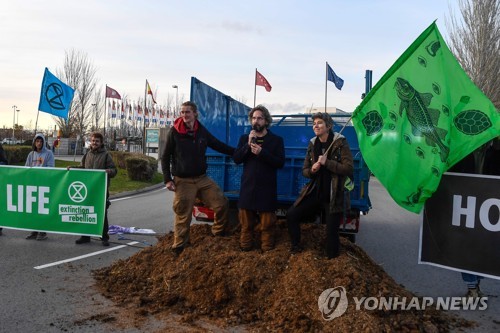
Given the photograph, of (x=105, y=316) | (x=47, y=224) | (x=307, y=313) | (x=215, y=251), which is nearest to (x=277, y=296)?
(x=307, y=313)

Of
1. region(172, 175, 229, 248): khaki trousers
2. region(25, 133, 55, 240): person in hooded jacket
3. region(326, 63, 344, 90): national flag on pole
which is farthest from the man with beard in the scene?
region(326, 63, 344, 90): national flag on pole

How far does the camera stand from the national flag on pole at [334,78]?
70.1ft

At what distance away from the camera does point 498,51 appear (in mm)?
28094

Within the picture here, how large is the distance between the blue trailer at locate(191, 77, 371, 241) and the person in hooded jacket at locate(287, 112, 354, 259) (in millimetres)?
1103

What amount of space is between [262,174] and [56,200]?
418 centimetres

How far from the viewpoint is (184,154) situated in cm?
597

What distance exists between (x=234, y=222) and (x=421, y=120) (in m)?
3.25

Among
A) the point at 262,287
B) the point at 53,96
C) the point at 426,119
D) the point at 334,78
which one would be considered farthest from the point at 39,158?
the point at 334,78

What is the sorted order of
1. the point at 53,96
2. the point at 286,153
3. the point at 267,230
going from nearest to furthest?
1. the point at 267,230
2. the point at 286,153
3. the point at 53,96

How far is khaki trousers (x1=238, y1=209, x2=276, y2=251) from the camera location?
5523 millimetres

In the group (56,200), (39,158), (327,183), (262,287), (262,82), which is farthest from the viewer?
(262,82)

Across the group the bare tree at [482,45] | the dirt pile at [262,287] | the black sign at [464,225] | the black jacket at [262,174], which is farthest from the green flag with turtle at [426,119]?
the bare tree at [482,45]

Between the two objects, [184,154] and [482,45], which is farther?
[482,45]

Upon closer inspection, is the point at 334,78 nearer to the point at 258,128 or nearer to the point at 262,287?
the point at 258,128
